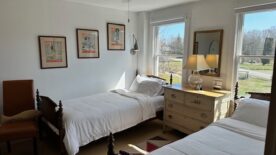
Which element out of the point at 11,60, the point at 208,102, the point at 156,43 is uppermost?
the point at 156,43

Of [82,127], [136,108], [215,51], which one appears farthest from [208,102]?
[82,127]

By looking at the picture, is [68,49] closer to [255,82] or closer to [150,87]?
[150,87]

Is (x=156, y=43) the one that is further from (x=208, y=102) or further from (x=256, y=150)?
(x=256, y=150)

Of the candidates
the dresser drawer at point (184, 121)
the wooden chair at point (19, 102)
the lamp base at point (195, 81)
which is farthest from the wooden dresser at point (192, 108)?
the wooden chair at point (19, 102)

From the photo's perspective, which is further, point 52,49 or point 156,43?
point 156,43

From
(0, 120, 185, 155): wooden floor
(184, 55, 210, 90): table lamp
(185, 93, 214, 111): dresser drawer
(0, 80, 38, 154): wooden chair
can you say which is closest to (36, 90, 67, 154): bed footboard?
(0, 80, 38, 154): wooden chair

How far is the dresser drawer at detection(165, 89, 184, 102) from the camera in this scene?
122 inches

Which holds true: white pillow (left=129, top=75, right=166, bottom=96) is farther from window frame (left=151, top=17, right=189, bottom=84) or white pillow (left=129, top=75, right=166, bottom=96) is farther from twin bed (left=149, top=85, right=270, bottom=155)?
twin bed (left=149, top=85, right=270, bottom=155)

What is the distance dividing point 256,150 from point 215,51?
1825 millimetres

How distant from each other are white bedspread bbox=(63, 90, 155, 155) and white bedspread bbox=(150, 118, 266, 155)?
1218mm

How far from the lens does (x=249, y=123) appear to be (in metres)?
2.27

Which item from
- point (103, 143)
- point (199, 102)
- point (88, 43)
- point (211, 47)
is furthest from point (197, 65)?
point (88, 43)

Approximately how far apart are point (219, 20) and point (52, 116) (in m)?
2.92

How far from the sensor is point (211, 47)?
320 cm
